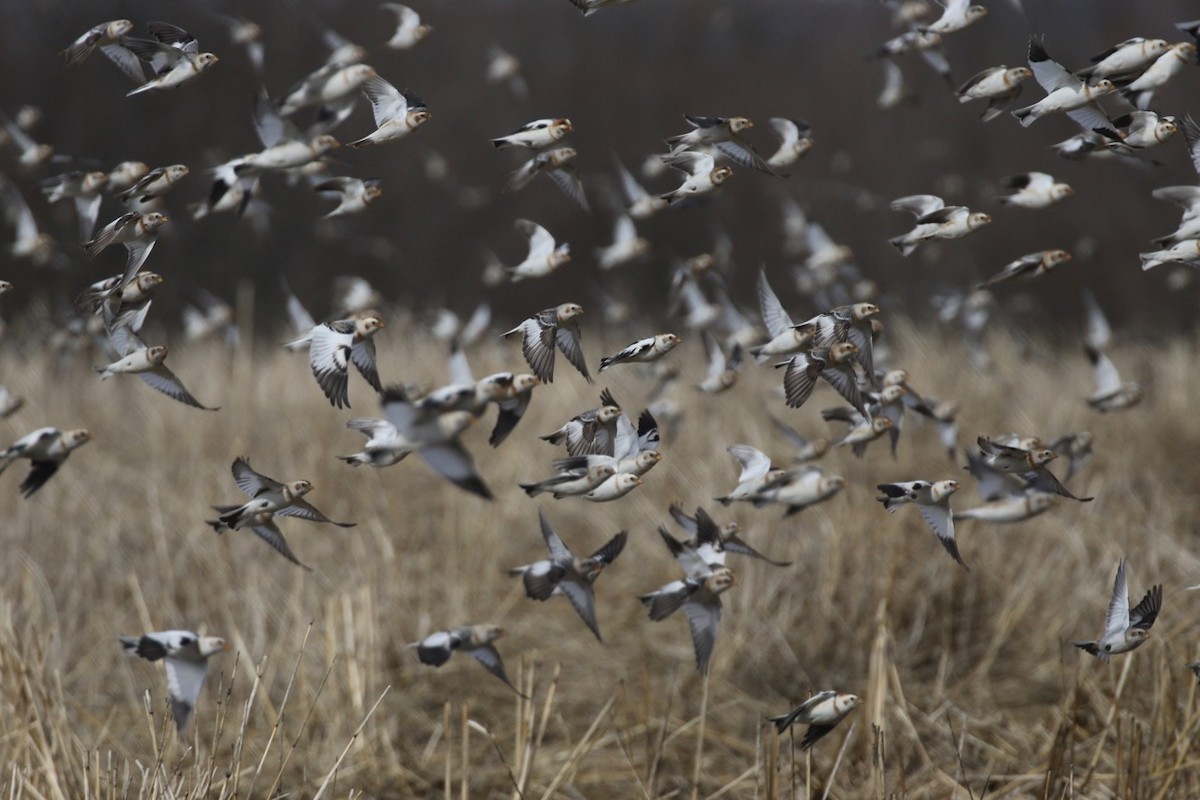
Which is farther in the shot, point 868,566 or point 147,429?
point 147,429

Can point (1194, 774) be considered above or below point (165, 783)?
Result: below

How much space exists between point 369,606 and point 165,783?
5.73 feet

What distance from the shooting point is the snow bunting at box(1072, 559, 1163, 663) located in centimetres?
241

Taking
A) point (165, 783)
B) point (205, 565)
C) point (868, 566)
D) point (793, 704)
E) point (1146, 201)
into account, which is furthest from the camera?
point (1146, 201)

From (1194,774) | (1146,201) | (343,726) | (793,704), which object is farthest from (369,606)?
(1146,201)

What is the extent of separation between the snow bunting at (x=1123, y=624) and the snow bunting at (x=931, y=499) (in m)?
0.29

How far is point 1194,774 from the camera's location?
342 centimetres

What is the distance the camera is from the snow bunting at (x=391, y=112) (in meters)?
2.63

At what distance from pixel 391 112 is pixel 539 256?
63cm

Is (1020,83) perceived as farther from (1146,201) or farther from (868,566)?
(1146,201)

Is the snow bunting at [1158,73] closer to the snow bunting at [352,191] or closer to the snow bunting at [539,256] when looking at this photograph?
the snow bunting at [539,256]

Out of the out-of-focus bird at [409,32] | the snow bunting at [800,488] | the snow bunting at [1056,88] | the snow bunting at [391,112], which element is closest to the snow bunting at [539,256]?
the snow bunting at [391,112]

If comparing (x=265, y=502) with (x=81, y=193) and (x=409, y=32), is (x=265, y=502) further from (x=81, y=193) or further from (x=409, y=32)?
(x=409, y=32)

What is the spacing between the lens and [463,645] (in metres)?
2.86
